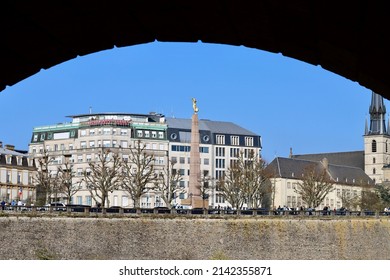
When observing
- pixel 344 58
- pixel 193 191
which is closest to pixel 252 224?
pixel 193 191

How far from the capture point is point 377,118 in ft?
544

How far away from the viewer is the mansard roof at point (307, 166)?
132m

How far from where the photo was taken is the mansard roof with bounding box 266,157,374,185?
132m

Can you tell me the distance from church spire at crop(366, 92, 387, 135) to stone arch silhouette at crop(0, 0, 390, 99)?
505 feet

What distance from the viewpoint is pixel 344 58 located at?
5.75 meters

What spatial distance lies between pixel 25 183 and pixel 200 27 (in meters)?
88.4

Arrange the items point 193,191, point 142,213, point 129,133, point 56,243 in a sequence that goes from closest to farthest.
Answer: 1. point 56,243
2. point 142,213
3. point 193,191
4. point 129,133

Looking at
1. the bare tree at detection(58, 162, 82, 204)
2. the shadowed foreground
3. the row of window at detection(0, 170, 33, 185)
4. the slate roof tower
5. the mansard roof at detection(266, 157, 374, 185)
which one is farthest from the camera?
the slate roof tower

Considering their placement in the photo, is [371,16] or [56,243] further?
[56,243]

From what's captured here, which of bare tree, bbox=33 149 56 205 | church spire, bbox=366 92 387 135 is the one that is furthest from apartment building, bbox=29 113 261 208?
church spire, bbox=366 92 387 135

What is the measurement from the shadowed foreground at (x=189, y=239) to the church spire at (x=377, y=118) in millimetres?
98611

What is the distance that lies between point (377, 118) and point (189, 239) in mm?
117474

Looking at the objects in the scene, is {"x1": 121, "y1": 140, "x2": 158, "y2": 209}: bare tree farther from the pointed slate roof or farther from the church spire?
the pointed slate roof
